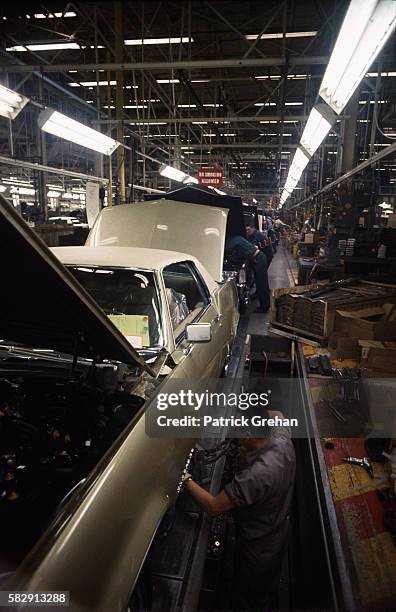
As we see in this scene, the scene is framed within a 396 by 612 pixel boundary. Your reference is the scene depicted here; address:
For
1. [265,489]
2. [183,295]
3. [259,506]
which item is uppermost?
[183,295]

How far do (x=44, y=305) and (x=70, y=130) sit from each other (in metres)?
3.75

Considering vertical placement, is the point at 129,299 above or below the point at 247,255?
below

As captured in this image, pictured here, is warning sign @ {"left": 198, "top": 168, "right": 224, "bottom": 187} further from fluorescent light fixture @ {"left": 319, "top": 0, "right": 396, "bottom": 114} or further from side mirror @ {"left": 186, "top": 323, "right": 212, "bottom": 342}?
side mirror @ {"left": 186, "top": 323, "right": 212, "bottom": 342}

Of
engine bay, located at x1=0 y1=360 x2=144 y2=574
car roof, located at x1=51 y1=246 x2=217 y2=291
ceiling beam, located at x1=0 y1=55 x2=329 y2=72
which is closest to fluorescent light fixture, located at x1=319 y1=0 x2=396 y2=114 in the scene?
ceiling beam, located at x1=0 y1=55 x2=329 y2=72

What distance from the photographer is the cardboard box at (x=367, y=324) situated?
177 inches

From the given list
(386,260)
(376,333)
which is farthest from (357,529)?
(386,260)

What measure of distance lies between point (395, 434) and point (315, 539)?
0.93m

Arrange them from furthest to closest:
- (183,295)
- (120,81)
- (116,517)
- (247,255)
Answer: (120,81)
(247,255)
(183,295)
(116,517)

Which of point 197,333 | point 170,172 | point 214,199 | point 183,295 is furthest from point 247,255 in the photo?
point 197,333

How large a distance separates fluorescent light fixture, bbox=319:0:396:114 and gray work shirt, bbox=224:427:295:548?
2.45 metres

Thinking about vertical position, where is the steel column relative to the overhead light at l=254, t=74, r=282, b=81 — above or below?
below

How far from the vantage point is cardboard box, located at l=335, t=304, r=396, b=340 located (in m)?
4.48

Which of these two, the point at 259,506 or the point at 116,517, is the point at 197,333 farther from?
the point at 116,517

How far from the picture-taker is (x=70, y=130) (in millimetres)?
4898
